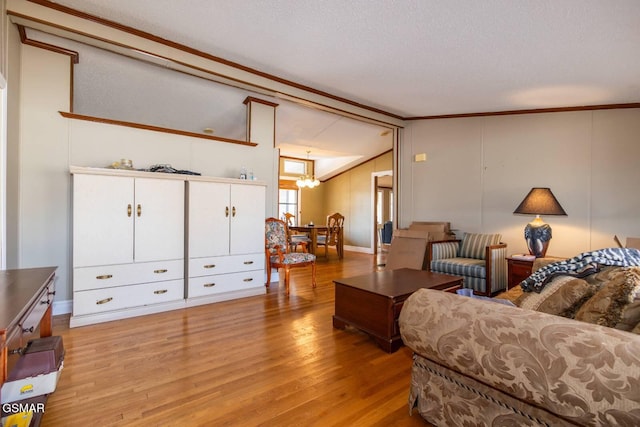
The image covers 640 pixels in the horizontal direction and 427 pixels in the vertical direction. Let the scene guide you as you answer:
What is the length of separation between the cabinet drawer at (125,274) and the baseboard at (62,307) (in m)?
0.50

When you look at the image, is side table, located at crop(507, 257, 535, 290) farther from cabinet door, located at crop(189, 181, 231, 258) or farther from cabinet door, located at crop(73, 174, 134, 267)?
cabinet door, located at crop(73, 174, 134, 267)

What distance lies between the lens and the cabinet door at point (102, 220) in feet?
9.32

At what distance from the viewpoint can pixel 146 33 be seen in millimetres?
3012

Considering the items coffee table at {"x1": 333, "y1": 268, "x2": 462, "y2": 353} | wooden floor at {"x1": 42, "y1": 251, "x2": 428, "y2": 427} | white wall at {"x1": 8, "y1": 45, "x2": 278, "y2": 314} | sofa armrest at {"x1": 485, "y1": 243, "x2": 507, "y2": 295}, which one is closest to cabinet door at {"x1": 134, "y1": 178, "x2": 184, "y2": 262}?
white wall at {"x1": 8, "y1": 45, "x2": 278, "y2": 314}

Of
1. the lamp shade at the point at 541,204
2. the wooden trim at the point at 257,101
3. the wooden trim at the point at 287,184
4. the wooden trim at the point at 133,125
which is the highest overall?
the wooden trim at the point at 257,101

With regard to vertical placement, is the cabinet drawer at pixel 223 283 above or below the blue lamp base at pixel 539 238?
below

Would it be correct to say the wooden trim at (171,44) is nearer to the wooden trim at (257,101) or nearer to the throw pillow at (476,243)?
the wooden trim at (257,101)

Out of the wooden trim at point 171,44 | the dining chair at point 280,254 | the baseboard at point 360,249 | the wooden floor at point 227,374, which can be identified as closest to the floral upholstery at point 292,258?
the dining chair at point 280,254

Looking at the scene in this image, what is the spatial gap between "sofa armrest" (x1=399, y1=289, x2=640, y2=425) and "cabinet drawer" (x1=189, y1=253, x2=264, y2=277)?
272cm

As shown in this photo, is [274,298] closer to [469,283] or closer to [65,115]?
[469,283]

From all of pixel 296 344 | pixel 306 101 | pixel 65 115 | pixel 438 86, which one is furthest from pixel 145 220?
pixel 438 86

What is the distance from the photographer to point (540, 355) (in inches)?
41.0

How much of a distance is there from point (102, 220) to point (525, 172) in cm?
519

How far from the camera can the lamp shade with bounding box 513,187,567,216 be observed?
3.61 m
